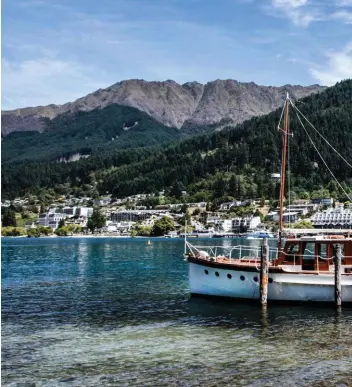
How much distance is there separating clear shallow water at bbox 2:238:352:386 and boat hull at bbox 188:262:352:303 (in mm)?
1103

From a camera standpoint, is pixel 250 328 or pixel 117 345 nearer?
pixel 117 345

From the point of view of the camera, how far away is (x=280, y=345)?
30031mm

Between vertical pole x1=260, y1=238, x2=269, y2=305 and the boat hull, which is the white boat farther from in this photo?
vertical pole x1=260, y1=238, x2=269, y2=305

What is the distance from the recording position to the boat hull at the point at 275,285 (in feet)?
134

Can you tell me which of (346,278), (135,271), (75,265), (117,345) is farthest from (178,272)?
(117,345)

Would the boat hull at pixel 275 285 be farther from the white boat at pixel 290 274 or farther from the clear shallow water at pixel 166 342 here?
the clear shallow water at pixel 166 342

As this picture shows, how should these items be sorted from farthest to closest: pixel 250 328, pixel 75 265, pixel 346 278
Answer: pixel 75 265, pixel 346 278, pixel 250 328

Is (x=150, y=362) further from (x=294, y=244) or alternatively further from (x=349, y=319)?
(x=294, y=244)

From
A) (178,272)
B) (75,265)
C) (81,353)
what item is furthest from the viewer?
(75,265)

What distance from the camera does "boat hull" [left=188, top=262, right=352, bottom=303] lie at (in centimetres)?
4097

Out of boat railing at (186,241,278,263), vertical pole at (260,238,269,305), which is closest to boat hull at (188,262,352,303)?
vertical pole at (260,238,269,305)

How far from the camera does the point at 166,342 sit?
3081cm

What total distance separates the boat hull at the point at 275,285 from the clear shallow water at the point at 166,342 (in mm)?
1103

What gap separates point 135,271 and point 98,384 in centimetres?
5242
